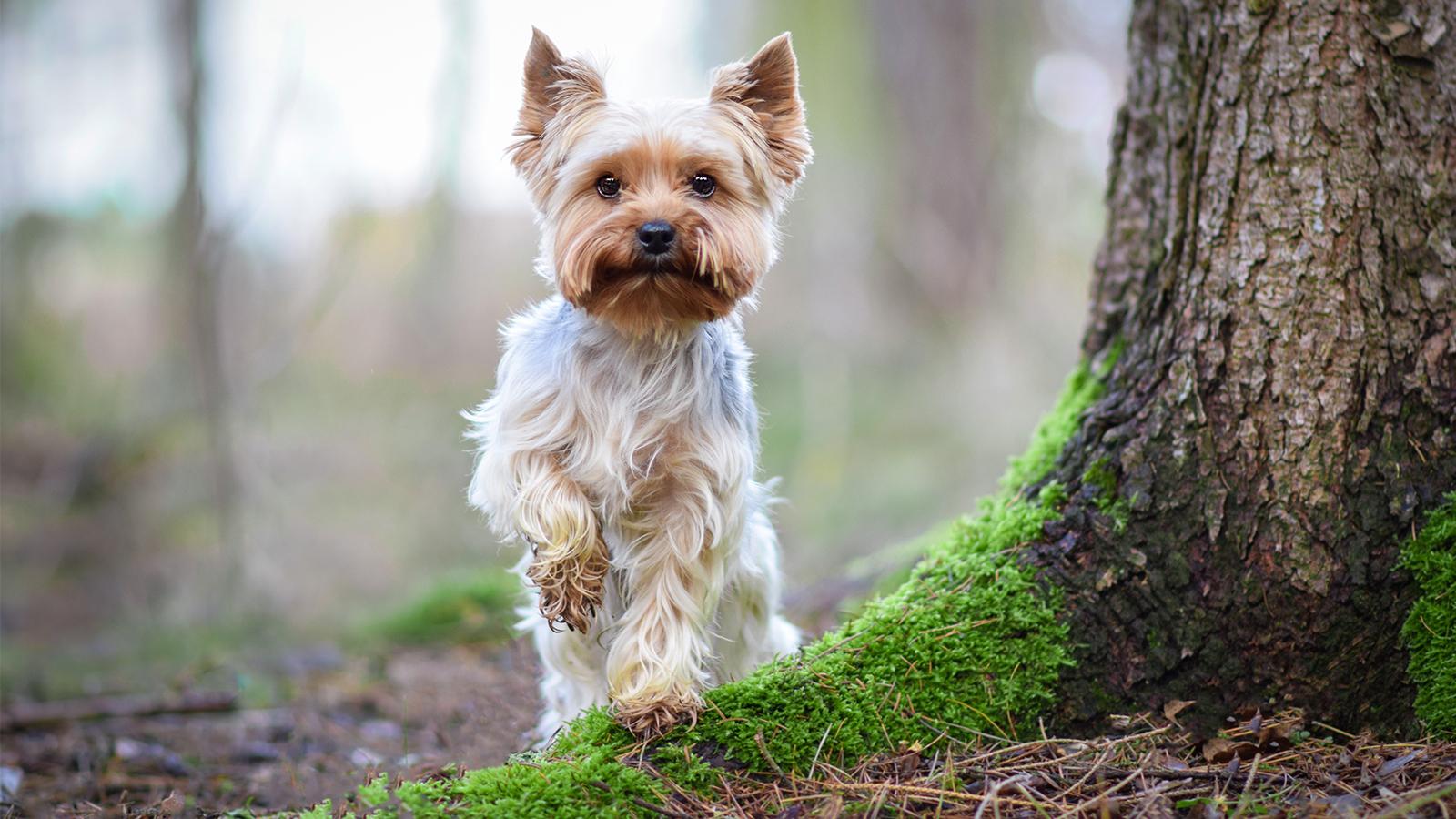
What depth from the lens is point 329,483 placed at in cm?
1419

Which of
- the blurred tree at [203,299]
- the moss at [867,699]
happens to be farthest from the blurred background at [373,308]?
the moss at [867,699]

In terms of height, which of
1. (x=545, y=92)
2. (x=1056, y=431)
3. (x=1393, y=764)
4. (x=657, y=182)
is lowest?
(x=1393, y=764)

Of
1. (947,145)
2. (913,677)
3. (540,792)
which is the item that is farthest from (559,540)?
(947,145)

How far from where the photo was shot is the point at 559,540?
3721mm

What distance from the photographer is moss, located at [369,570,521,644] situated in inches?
300

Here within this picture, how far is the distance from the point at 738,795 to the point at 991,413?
9533mm

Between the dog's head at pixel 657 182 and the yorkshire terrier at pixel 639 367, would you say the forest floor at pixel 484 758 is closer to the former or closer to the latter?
the yorkshire terrier at pixel 639 367

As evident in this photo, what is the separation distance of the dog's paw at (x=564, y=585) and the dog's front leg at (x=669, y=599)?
0.22m

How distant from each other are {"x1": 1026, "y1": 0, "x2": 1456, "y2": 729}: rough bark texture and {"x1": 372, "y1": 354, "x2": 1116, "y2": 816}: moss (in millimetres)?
170

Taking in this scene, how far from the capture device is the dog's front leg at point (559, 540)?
372cm

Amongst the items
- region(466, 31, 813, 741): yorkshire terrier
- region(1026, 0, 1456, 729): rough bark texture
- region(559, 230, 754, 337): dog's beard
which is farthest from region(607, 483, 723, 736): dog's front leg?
region(1026, 0, 1456, 729): rough bark texture

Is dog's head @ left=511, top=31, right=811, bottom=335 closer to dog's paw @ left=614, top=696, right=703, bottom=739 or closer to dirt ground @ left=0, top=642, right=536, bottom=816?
dog's paw @ left=614, top=696, right=703, bottom=739

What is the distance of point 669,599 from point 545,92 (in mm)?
2047

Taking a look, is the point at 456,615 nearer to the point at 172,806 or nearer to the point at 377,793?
the point at 172,806
